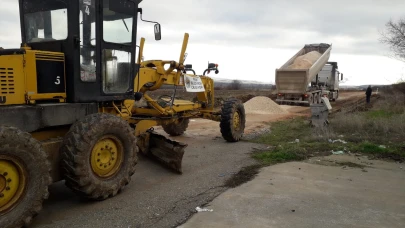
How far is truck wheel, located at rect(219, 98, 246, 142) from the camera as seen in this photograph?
10.3 m

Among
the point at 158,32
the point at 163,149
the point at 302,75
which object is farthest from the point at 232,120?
the point at 302,75

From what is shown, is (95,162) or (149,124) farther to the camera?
(149,124)

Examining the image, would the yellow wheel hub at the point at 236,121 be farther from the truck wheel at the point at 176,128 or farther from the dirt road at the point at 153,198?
the dirt road at the point at 153,198

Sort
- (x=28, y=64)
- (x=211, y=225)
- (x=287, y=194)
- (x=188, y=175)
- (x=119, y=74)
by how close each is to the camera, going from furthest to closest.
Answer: (x=188, y=175) → (x=119, y=74) → (x=287, y=194) → (x=28, y=64) → (x=211, y=225)

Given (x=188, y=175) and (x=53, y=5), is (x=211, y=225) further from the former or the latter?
(x=53, y=5)

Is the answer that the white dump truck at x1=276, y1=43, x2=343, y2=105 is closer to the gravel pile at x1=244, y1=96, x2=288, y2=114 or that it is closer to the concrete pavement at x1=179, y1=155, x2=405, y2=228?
the gravel pile at x1=244, y1=96, x2=288, y2=114

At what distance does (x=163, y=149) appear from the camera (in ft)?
24.2

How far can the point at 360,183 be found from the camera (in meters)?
6.45

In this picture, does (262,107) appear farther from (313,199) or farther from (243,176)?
(313,199)

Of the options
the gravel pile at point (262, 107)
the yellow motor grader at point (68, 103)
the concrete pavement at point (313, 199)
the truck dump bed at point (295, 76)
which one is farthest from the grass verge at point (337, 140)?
the truck dump bed at point (295, 76)

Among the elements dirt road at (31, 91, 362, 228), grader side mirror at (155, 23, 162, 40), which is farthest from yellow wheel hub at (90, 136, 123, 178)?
grader side mirror at (155, 23, 162, 40)

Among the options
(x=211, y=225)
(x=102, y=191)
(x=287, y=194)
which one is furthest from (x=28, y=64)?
(x=287, y=194)

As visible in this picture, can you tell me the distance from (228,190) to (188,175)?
126 cm

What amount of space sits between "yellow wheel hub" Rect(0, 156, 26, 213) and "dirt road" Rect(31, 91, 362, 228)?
551mm
